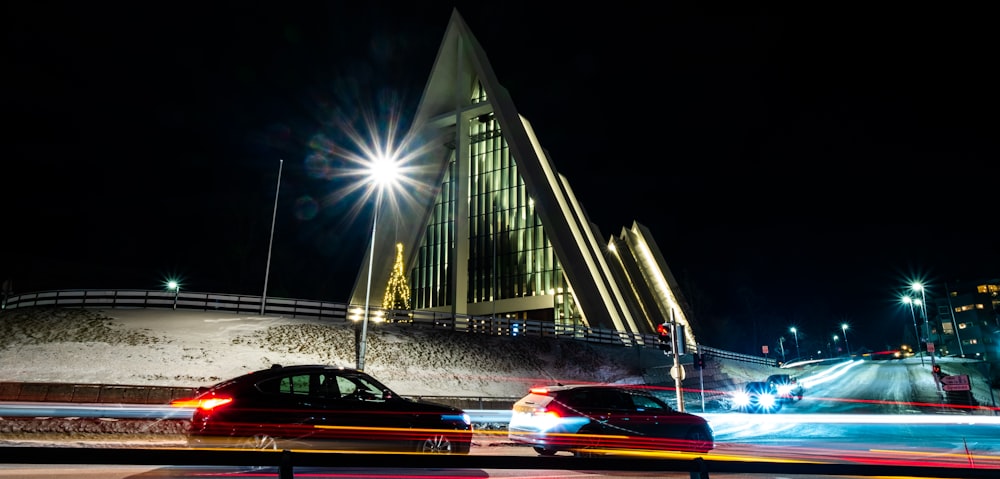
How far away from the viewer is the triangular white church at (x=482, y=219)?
43.6m

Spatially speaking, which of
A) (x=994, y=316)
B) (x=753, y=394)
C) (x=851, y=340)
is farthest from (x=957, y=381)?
(x=851, y=340)

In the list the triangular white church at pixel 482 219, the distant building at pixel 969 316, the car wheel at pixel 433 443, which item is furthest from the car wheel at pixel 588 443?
the distant building at pixel 969 316

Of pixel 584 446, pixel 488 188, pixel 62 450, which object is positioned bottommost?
pixel 584 446

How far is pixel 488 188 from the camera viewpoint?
50219 millimetres

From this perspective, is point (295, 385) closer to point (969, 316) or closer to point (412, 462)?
point (412, 462)

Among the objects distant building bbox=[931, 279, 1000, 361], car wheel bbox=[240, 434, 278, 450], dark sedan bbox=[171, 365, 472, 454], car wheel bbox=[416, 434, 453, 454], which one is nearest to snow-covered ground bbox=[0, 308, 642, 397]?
dark sedan bbox=[171, 365, 472, 454]

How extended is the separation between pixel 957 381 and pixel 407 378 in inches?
931

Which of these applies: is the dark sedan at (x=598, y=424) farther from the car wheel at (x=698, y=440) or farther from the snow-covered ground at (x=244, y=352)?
the snow-covered ground at (x=244, y=352)

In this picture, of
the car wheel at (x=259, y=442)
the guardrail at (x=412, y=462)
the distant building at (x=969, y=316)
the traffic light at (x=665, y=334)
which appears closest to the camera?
the guardrail at (x=412, y=462)

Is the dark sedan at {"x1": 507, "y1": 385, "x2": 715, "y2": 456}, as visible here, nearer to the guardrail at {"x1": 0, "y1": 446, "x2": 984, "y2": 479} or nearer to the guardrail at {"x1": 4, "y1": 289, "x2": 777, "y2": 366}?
the guardrail at {"x1": 0, "y1": 446, "x2": 984, "y2": 479}

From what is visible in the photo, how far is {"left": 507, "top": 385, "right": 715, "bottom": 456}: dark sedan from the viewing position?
9.38 metres

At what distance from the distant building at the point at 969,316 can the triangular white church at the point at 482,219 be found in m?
70.4

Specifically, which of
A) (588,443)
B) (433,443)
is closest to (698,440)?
(588,443)

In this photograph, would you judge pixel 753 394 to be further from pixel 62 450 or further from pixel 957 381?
pixel 62 450
